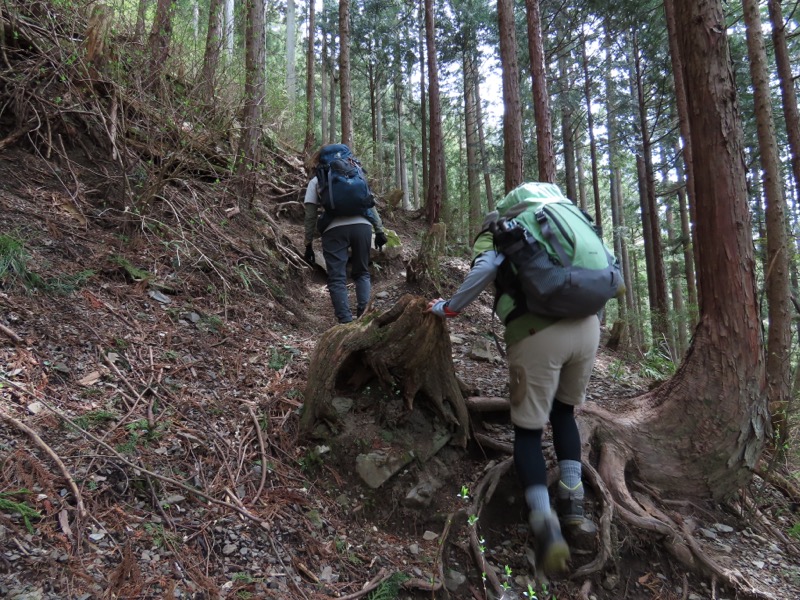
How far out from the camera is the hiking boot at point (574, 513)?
2838 millimetres

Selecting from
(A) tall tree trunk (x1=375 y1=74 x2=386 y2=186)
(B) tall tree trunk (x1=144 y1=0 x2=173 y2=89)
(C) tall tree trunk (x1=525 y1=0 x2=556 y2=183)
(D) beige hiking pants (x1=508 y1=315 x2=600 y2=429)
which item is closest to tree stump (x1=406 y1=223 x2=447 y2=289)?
(C) tall tree trunk (x1=525 y1=0 x2=556 y2=183)

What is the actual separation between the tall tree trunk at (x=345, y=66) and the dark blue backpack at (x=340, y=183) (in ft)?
25.8

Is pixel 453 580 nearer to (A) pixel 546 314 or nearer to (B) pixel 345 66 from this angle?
(A) pixel 546 314

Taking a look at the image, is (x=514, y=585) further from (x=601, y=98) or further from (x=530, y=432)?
(x=601, y=98)

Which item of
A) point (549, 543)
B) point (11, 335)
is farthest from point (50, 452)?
point (549, 543)

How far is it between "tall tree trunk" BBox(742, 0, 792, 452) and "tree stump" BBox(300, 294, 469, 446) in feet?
12.9

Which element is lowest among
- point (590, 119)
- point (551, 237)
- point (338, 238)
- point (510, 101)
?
point (551, 237)

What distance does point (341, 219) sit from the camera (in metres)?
5.00

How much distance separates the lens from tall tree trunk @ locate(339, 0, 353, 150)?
475 inches

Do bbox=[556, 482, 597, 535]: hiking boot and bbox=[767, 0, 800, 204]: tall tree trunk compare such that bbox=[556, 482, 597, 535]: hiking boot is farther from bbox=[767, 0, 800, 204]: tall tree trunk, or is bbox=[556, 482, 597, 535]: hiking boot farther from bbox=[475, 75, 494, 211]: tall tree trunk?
bbox=[475, 75, 494, 211]: tall tree trunk

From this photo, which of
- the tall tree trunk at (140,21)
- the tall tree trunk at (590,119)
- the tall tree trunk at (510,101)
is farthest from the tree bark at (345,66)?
the tall tree trunk at (590,119)

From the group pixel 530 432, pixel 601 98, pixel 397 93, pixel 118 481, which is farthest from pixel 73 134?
pixel 397 93

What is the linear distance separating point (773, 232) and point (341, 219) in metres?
6.14

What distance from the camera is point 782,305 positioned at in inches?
253
